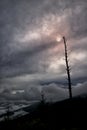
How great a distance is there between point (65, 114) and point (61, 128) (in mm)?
2101

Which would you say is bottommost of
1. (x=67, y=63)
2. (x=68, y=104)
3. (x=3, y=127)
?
(x=3, y=127)

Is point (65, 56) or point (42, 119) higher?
point (65, 56)

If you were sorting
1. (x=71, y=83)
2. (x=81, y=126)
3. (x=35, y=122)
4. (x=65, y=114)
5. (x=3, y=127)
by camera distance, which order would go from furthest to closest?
(x=71, y=83), (x=3, y=127), (x=35, y=122), (x=65, y=114), (x=81, y=126)

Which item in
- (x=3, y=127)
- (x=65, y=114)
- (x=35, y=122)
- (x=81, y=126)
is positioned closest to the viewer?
(x=81, y=126)

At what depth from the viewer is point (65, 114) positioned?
108 ft

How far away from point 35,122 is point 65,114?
6006mm

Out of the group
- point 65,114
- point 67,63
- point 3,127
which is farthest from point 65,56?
point 65,114

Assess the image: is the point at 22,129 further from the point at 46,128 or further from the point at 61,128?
the point at 61,128

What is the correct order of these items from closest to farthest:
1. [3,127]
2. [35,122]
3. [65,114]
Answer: [65,114], [35,122], [3,127]

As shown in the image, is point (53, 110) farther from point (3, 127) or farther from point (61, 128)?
point (3, 127)

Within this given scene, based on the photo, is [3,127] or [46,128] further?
[3,127]

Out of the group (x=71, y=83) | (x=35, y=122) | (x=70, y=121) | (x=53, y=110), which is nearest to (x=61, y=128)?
(x=70, y=121)

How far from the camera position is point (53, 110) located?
34844mm

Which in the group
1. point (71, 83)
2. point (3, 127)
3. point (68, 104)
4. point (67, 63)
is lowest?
point (3, 127)
